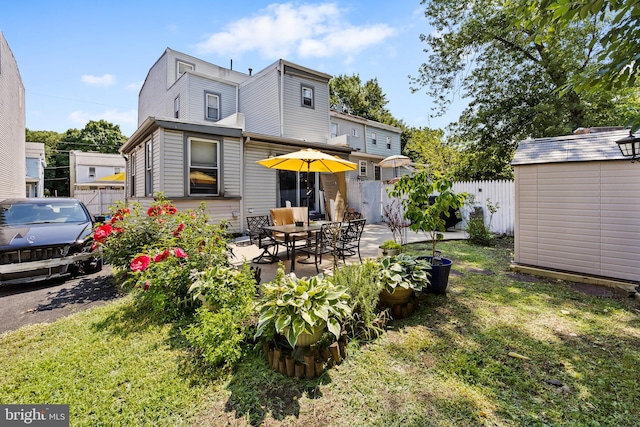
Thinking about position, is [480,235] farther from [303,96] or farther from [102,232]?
[303,96]

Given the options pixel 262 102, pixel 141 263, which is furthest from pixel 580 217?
pixel 262 102

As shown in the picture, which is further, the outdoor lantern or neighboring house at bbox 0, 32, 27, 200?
neighboring house at bbox 0, 32, 27, 200

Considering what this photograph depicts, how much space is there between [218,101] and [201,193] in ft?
24.5

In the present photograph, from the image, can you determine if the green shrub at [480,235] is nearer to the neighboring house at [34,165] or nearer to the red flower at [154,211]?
the red flower at [154,211]

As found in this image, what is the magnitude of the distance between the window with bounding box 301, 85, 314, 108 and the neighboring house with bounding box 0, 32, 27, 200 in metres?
10.6

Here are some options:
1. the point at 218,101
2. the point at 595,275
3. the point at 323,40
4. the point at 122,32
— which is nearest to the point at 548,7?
the point at 595,275

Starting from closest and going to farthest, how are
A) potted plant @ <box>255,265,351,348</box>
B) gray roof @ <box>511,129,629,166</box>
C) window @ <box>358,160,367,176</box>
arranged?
potted plant @ <box>255,265,351,348</box> → gray roof @ <box>511,129,629,166</box> → window @ <box>358,160,367,176</box>

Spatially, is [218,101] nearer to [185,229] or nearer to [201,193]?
[201,193]

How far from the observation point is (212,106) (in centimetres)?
1364

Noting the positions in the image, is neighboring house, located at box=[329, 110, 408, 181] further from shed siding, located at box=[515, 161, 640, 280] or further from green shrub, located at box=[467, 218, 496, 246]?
shed siding, located at box=[515, 161, 640, 280]

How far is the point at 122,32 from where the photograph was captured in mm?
8219

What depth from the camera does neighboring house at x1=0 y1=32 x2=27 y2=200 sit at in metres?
9.74

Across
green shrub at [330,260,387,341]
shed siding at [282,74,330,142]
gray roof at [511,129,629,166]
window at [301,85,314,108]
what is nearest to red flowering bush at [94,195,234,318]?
green shrub at [330,260,387,341]

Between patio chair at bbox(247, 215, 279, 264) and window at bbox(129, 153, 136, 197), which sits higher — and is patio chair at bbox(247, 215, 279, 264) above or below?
below
